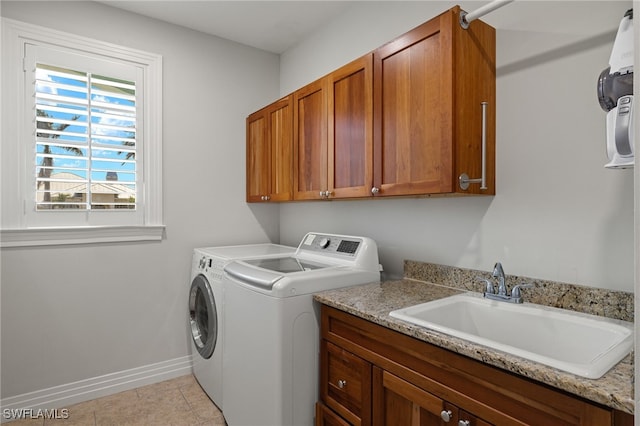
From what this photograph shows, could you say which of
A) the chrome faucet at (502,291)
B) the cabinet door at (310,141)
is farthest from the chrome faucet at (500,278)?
the cabinet door at (310,141)

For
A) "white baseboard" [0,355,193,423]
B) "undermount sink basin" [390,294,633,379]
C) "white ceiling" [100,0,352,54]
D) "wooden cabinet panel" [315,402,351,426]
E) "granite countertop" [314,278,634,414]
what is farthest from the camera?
"white ceiling" [100,0,352,54]

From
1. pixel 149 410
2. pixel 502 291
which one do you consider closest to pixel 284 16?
pixel 502 291

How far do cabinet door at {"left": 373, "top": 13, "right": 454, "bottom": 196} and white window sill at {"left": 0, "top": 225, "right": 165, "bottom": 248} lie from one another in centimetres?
179

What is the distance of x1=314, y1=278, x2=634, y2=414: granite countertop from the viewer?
0.78 metres

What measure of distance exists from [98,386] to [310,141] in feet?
7.28

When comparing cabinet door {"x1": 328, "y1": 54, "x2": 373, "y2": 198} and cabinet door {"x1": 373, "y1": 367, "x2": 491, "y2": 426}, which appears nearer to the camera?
cabinet door {"x1": 373, "y1": 367, "x2": 491, "y2": 426}

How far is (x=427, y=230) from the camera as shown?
1.95 metres

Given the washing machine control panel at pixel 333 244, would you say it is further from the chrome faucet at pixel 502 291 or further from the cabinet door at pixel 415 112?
Result: the chrome faucet at pixel 502 291

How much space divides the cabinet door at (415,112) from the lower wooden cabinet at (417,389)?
66 centimetres

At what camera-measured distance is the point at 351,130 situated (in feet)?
6.33

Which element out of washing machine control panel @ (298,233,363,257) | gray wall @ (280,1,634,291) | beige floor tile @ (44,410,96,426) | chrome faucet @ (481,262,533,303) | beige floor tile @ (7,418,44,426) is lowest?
beige floor tile @ (44,410,96,426)

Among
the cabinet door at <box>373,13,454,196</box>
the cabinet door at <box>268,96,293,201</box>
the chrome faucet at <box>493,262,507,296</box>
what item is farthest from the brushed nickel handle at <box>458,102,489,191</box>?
the cabinet door at <box>268,96,293,201</box>

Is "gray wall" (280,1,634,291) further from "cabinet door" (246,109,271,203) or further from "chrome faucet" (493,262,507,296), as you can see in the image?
"cabinet door" (246,109,271,203)

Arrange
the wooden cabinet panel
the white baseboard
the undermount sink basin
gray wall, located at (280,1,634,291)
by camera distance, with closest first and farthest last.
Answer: the undermount sink basin, gray wall, located at (280,1,634,291), the wooden cabinet panel, the white baseboard
